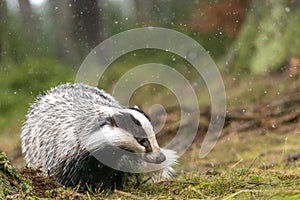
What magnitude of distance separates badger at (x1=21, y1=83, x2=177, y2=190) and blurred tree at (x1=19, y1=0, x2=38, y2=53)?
39.3 ft

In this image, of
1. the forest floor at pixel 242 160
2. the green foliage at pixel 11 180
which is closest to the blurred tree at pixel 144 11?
the forest floor at pixel 242 160

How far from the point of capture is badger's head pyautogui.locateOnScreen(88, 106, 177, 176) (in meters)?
5.91

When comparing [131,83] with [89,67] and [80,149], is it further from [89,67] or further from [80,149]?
[80,149]

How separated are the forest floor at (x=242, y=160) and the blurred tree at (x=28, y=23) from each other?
6482mm

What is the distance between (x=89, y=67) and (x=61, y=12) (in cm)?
234

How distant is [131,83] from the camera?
16.7 metres

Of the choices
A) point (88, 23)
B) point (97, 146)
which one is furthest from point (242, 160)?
point (88, 23)

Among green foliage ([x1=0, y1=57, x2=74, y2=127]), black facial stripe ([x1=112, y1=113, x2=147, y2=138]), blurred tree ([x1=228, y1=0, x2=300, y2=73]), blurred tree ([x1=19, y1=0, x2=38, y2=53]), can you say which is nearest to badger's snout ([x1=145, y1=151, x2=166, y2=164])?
black facial stripe ([x1=112, y1=113, x2=147, y2=138])

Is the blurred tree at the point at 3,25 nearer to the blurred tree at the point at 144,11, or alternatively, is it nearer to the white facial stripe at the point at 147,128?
the blurred tree at the point at 144,11

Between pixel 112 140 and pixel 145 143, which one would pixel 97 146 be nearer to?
pixel 112 140

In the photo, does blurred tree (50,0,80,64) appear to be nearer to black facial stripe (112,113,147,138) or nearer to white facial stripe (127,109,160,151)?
black facial stripe (112,113,147,138)

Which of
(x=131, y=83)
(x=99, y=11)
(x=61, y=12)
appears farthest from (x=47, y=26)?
(x=131, y=83)

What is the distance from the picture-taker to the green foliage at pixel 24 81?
1547cm

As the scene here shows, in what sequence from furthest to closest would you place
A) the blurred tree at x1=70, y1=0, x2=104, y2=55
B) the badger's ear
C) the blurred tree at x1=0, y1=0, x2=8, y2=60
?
1. the blurred tree at x1=0, y1=0, x2=8, y2=60
2. the blurred tree at x1=70, y1=0, x2=104, y2=55
3. the badger's ear
